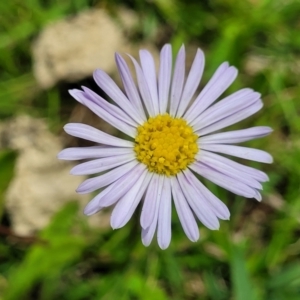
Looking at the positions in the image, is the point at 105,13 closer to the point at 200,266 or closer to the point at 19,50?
the point at 19,50

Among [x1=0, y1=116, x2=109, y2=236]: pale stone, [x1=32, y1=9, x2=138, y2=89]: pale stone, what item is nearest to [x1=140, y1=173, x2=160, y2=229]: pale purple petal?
[x1=0, y1=116, x2=109, y2=236]: pale stone

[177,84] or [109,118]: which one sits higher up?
[177,84]

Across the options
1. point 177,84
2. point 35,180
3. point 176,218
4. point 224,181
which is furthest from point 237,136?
point 35,180

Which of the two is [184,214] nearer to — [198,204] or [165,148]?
[198,204]

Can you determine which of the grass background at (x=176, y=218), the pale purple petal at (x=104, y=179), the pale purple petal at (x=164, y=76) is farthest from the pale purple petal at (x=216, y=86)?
the grass background at (x=176, y=218)

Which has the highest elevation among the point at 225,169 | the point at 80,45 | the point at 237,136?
the point at 80,45

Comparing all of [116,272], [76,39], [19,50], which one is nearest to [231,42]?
[76,39]
